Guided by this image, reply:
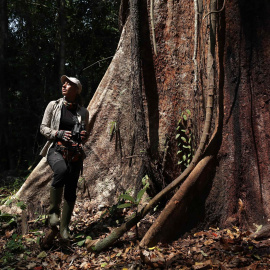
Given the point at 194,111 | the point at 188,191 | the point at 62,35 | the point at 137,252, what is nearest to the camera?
the point at 137,252

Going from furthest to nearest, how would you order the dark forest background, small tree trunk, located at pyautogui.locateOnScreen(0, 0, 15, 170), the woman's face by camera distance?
1. the dark forest background
2. small tree trunk, located at pyautogui.locateOnScreen(0, 0, 15, 170)
3. the woman's face

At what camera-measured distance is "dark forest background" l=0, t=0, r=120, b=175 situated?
12336 mm

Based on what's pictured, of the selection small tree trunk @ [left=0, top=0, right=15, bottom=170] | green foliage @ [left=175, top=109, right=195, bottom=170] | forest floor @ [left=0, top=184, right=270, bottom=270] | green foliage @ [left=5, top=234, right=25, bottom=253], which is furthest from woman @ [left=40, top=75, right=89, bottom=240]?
small tree trunk @ [left=0, top=0, right=15, bottom=170]

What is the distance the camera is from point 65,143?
3.85m

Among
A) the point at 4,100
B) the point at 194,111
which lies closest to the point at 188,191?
the point at 194,111

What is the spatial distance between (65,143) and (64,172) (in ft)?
1.22

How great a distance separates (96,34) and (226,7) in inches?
386

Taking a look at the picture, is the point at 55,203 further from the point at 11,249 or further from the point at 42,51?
the point at 42,51

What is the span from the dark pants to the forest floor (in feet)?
2.08

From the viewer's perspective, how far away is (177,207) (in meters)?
3.57

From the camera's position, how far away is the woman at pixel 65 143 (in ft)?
12.4

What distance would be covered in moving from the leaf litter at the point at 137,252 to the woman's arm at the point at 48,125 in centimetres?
138

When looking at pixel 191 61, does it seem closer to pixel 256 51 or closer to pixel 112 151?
pixel 256 51

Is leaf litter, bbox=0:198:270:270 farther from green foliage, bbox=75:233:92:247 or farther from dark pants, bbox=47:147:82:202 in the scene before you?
dark pants, bbox=47:147:82:202
